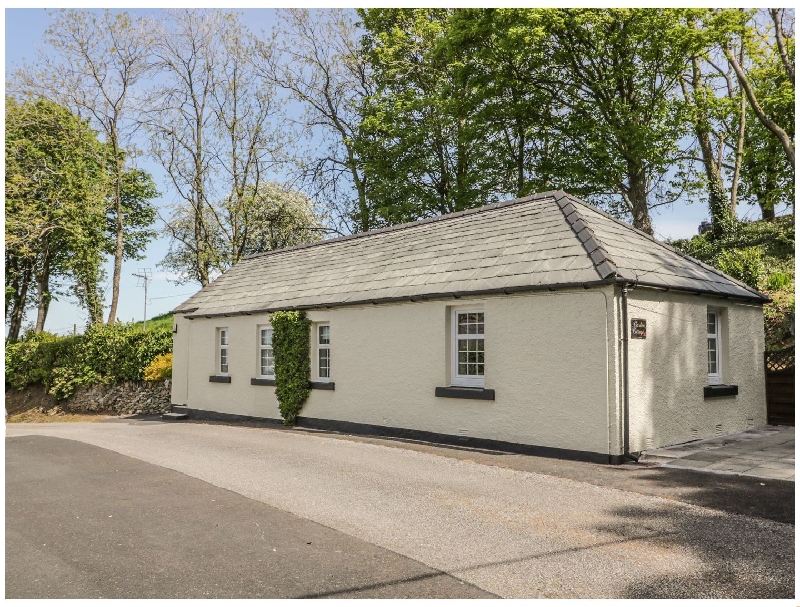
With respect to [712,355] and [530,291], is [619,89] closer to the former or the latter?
[712,355]

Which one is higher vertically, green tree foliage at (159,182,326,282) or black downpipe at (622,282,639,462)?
green tree foliage at (159,182,326,282)

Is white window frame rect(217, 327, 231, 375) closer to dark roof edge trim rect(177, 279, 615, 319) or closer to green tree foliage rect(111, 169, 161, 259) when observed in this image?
dark roof edge trim rect(177, 279, 615, 319)

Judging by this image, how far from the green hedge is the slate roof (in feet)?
18.0

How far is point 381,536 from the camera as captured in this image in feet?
21.1

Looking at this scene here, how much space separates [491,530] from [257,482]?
3.94 m

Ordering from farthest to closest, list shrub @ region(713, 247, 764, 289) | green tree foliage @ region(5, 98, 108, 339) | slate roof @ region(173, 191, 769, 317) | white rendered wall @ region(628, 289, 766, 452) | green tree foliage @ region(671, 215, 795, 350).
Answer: green tree foliage @ region(5, 98, 108, 339) < shrub @ region(713, 247, 764, 289) < green tree foliage @ region(671, 215, 795, 350) < slate roof @ region(173, 191, 769, 317) < white rendered wall @ region(628, 289, 766, 452)

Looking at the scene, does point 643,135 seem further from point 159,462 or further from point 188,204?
point 188,204

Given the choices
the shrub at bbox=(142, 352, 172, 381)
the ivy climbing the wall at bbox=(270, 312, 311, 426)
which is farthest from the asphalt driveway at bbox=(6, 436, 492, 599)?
the shrub at bbox=(142, 352, 172, 381)

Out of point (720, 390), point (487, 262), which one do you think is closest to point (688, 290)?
point (720, 390)

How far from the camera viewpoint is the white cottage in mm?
10922

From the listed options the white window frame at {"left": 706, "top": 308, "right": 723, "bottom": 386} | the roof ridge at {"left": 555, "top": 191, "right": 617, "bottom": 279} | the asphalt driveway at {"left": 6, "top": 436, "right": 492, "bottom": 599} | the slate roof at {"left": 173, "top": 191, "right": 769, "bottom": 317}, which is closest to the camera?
the asphalt driveway at {"left": 6, "top": 436, "right": 492, "bottom": 599}

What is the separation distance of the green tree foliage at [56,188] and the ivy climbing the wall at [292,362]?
17.6m

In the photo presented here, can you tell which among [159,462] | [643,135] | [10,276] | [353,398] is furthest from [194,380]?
[10,276]

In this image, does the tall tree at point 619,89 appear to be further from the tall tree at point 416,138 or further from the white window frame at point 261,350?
the white window frame at point 261,350
